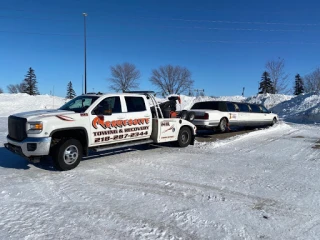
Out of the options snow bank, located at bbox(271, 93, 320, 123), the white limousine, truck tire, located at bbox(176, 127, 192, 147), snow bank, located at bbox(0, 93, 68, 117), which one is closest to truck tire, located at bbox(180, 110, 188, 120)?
truck tire, located at bbox(176, 127, 192, 147)

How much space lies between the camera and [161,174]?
6074mm

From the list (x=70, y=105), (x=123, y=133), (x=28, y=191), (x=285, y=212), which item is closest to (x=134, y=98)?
(x=123, y=133)

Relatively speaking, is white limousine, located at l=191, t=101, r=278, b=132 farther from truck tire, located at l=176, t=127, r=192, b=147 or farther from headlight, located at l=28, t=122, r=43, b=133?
headlight, located at l=28, t=122, r=43, b=133

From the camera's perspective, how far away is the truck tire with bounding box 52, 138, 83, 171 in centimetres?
592

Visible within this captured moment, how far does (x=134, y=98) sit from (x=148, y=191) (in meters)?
3.58

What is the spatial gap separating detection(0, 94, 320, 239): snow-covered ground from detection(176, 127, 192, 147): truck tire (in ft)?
3.87

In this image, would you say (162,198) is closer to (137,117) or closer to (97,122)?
(97,122)

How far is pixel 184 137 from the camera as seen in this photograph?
947cm

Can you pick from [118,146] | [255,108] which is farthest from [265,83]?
[118,146]

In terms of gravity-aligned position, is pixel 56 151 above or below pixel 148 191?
above

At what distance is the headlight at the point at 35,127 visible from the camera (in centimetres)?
569

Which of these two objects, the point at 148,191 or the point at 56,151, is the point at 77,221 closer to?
the point at 148,191

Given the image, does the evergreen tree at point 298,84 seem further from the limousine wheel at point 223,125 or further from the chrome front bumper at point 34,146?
the chrome front bumper at point 34,146

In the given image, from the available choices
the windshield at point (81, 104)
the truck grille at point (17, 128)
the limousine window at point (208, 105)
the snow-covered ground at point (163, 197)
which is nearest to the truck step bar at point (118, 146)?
the snow-covered ground at point (163, 197)
